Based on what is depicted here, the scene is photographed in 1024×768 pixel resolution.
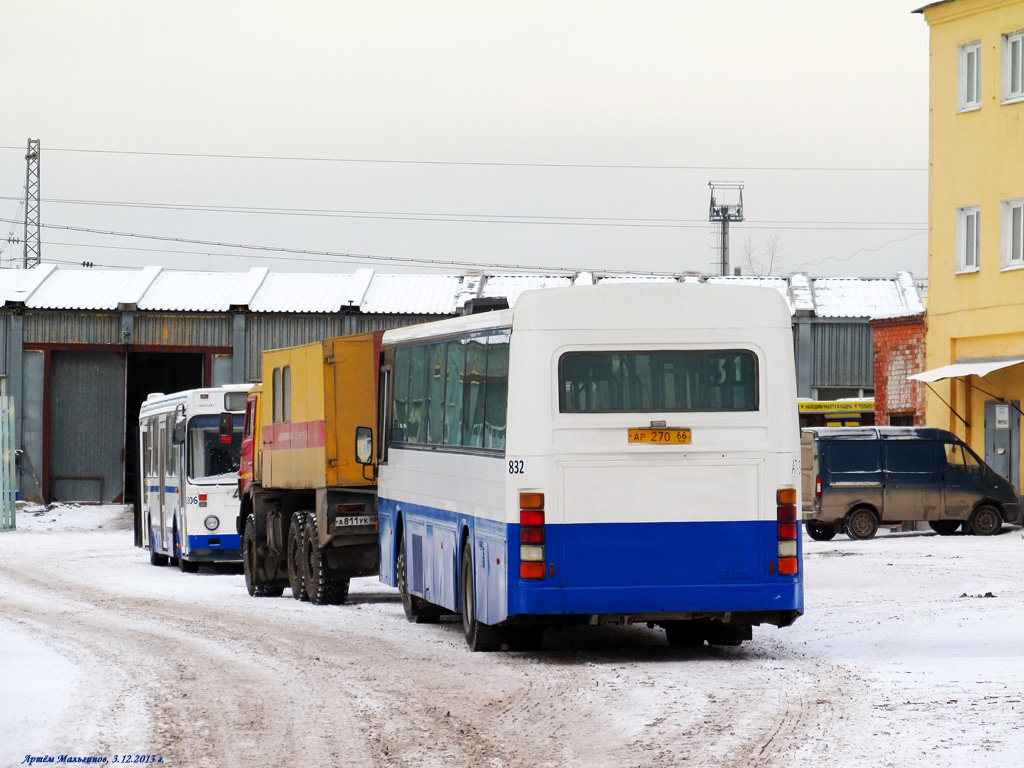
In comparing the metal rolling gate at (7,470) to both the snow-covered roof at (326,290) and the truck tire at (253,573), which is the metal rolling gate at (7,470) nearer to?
the snow-covered roof at (326,290)

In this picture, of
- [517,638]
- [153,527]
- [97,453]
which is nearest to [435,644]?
[517,638]

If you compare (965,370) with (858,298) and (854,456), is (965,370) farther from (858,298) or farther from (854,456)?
(858,298)

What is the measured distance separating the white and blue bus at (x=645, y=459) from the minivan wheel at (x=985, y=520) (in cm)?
1956

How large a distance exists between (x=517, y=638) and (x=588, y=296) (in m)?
3.06

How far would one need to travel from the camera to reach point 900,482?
31.8 meters

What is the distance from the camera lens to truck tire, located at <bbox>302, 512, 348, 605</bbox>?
1969cm

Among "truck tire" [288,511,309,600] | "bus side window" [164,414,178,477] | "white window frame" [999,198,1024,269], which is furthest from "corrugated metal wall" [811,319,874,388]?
"truck tire" [288,511,309,600]

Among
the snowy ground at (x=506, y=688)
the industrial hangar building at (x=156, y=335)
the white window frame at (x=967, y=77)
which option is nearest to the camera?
the snowy ground at (x=506, y=688)

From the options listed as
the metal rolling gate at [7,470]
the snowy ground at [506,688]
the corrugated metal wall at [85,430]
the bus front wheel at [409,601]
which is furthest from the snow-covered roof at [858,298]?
the bus front wheel at [409,601]

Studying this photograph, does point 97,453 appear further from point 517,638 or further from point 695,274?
point 517,638

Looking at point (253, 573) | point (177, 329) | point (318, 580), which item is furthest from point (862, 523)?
point (177, 329)

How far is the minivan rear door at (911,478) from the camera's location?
3166 centimetres

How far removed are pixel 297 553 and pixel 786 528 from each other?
29.4 feet

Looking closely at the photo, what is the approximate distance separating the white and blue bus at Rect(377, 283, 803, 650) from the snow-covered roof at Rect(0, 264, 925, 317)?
36.6 meters
